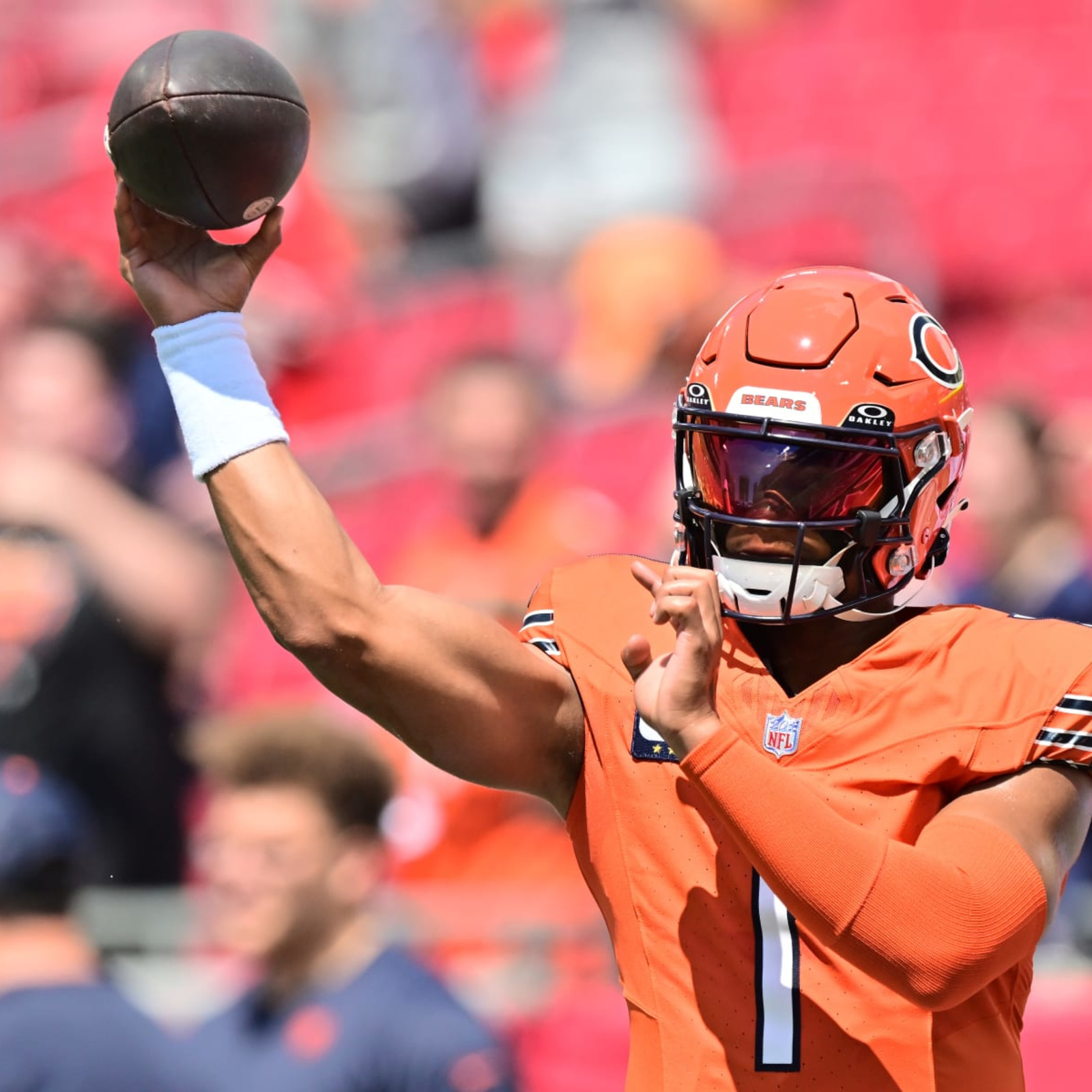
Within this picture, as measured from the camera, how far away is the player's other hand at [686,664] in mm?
1913

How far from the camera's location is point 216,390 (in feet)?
6.86

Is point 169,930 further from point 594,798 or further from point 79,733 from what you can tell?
point 594,798

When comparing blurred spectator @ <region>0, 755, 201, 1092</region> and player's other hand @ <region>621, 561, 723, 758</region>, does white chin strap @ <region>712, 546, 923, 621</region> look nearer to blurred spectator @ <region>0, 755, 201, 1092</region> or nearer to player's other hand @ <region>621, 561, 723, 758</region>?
player's other hand @ <region>621, 561, 723, 758</region>

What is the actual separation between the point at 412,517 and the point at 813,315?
4.85m

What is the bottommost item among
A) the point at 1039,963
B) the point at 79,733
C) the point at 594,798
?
the point at 1039,963

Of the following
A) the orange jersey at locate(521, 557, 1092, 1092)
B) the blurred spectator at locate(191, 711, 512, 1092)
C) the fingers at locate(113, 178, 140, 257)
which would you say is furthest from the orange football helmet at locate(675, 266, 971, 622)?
the blurred spectator at locate(191, 711, 512, 1092)

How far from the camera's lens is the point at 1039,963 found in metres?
4.33

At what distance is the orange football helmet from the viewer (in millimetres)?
2186

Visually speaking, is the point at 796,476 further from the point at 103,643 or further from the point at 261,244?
the point at 103,643

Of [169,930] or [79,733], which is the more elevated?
[79,733]

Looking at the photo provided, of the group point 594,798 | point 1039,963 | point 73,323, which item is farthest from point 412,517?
point 594,798

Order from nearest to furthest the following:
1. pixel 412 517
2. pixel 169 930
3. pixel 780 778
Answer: pixel 780 778, pixel 169 930, pixel 412 517

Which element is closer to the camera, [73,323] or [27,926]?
[27,926]

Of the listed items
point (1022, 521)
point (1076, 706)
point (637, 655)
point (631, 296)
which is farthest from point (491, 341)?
point (637, 655)
